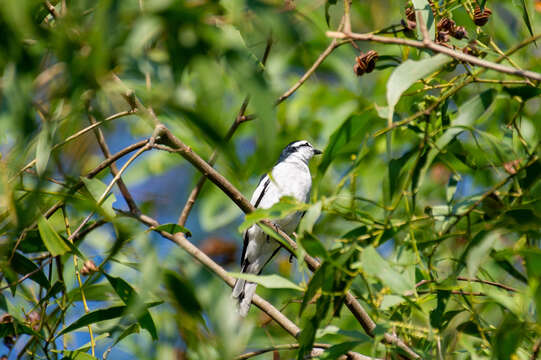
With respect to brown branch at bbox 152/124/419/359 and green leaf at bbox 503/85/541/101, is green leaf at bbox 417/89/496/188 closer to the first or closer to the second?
green leaf at bbox 503/85/541/101

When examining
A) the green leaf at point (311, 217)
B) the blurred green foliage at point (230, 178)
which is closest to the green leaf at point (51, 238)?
the blurred green foliage at point (230, 178)

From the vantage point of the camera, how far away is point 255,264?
4.30 meters

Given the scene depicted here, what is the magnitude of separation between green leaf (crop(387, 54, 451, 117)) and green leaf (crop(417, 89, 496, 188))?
0.17 metres

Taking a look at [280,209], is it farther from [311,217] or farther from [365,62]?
[365,62]

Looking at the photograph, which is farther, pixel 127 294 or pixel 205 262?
pixel 205 262

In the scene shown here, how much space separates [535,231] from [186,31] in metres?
1.15

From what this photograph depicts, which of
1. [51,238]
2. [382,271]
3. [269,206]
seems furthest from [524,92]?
[269,206]

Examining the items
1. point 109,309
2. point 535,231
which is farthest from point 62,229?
point 535,231

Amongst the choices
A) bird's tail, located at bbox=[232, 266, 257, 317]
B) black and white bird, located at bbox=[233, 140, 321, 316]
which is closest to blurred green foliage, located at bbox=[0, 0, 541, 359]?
bird's tail, located at bbox=[232, 266, 257, 317]

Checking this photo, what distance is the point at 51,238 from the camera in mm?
1851

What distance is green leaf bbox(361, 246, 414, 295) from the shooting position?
5.22ft

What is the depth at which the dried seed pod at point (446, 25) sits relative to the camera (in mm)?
2059

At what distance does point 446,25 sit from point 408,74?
507 millimetres

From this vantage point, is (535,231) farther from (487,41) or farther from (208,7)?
(208,7)
